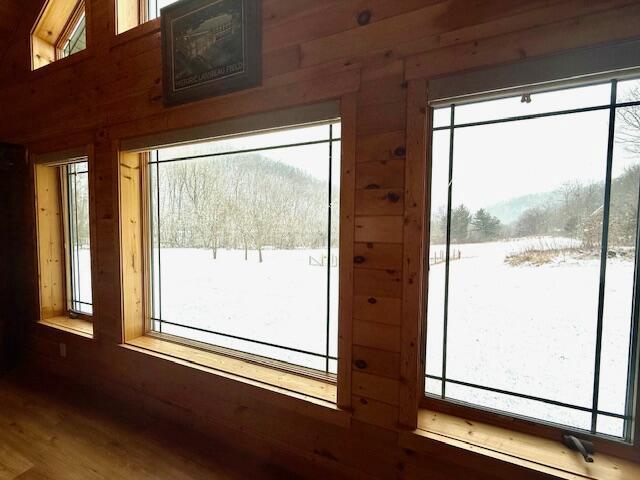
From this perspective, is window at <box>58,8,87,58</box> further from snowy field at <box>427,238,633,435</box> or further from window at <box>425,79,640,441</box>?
snowy field at <box>427,238,633,435</box>

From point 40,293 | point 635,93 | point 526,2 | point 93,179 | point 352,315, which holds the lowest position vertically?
point 40,293

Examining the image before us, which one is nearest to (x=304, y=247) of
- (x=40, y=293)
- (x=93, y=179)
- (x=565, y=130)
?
(x=565, y=130)

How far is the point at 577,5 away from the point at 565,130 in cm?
40

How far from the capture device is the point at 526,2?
41.8 inches

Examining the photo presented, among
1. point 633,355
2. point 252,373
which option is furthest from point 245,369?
point 633,355

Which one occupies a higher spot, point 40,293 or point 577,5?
point 577,5

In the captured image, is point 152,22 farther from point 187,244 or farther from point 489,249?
point 489,249

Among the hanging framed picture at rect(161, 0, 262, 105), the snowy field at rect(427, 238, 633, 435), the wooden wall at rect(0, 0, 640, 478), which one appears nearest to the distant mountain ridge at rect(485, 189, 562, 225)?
the snowy field at rect(427, 238, 633, 435)

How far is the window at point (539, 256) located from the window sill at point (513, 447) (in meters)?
0.09

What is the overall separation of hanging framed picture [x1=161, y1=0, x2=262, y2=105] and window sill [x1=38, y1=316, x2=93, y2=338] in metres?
1.93

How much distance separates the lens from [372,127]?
1.32m

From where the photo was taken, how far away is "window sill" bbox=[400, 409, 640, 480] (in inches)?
41.1

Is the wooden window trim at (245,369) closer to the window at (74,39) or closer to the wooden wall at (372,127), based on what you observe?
the wooden wall at (372,127)

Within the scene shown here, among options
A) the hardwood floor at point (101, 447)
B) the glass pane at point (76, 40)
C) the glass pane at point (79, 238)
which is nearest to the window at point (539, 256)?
the hardwood floor at point (101, 447)
